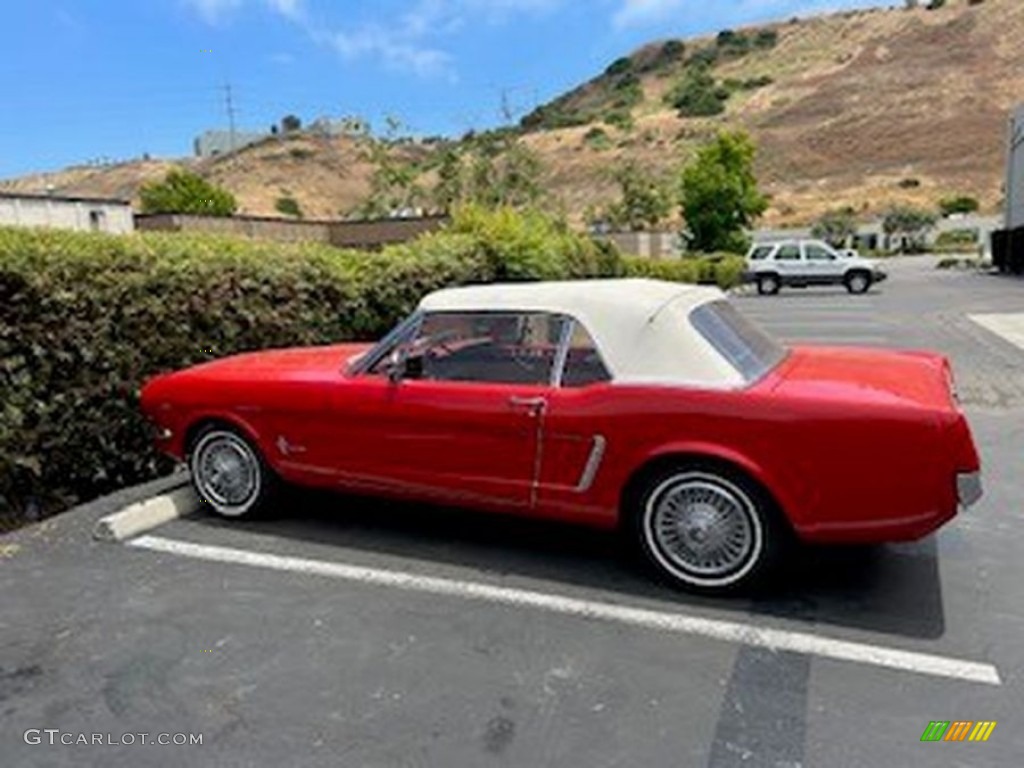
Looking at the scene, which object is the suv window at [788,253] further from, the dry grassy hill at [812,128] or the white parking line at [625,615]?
the dry grassy hill at [812,128]

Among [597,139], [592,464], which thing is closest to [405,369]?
[592,464]

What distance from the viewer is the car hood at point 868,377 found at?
12.1 feet

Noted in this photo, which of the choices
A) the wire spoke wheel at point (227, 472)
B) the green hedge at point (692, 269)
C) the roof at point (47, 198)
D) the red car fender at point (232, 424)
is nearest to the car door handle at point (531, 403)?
the red car fender at point (232, 424)

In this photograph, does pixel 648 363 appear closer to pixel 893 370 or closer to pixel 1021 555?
pixel 893 370

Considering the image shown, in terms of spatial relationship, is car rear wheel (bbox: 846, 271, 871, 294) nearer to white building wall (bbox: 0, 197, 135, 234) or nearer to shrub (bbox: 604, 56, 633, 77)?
white building wall (bbox: 0, 197, 135, 234)

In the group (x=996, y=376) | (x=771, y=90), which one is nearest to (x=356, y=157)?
(x=771, y=90)

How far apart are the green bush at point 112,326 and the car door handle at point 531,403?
121 inches

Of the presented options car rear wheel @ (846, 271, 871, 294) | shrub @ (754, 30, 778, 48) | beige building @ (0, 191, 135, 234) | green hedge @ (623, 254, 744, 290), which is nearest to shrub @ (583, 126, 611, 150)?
shrub @ (754, 30, 778, 48)

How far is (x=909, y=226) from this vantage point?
58875 millimetres

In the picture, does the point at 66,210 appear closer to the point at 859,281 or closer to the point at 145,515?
the point at 859,281

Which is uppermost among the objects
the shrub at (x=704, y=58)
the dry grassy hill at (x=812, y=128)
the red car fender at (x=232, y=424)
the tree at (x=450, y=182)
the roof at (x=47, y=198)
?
the shrub at (x=704, y=58)

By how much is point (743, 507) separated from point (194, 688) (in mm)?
2465

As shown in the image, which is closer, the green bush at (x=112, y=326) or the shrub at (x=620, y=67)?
the green bush at (x=112, y=326)

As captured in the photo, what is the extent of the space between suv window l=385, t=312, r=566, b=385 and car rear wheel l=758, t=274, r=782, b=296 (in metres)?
23.7
